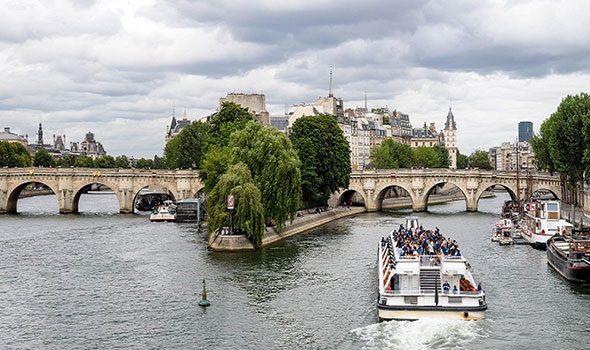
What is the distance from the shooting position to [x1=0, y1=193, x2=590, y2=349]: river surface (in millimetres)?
36125

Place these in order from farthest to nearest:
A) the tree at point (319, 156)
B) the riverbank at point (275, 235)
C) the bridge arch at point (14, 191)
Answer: the bridge arch at point (14, 191) → the tree at point (319, 156) → the riverbank at point (275, 235)

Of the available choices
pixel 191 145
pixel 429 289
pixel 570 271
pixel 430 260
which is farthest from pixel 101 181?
pixel 429 289

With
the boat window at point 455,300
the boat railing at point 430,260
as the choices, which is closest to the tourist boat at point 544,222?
the boat railing at point 430,260

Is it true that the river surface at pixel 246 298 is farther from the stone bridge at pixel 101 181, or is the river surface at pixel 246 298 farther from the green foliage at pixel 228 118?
the stone bridge at pixel 101 181

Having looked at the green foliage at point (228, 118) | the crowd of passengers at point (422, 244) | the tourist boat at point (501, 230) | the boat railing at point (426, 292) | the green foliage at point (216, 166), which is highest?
the green foliage at point (228, 118)

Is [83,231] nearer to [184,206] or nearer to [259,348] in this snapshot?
[184,206]

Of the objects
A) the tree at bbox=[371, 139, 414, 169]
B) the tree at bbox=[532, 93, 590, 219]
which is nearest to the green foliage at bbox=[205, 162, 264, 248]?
the tree at bbox=[532, 93, 590, 219]

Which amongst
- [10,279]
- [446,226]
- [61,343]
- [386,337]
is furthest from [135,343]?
[446,226]

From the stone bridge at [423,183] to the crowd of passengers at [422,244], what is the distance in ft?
177

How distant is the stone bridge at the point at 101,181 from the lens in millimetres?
108938

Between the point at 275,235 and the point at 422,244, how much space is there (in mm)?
24999

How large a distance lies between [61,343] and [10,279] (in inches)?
696

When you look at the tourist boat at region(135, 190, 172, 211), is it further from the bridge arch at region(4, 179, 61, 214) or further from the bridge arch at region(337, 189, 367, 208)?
the bridge arch at region(337, 189, 367, 208)

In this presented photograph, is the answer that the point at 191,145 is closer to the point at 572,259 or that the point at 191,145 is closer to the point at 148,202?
the point at 148,202
